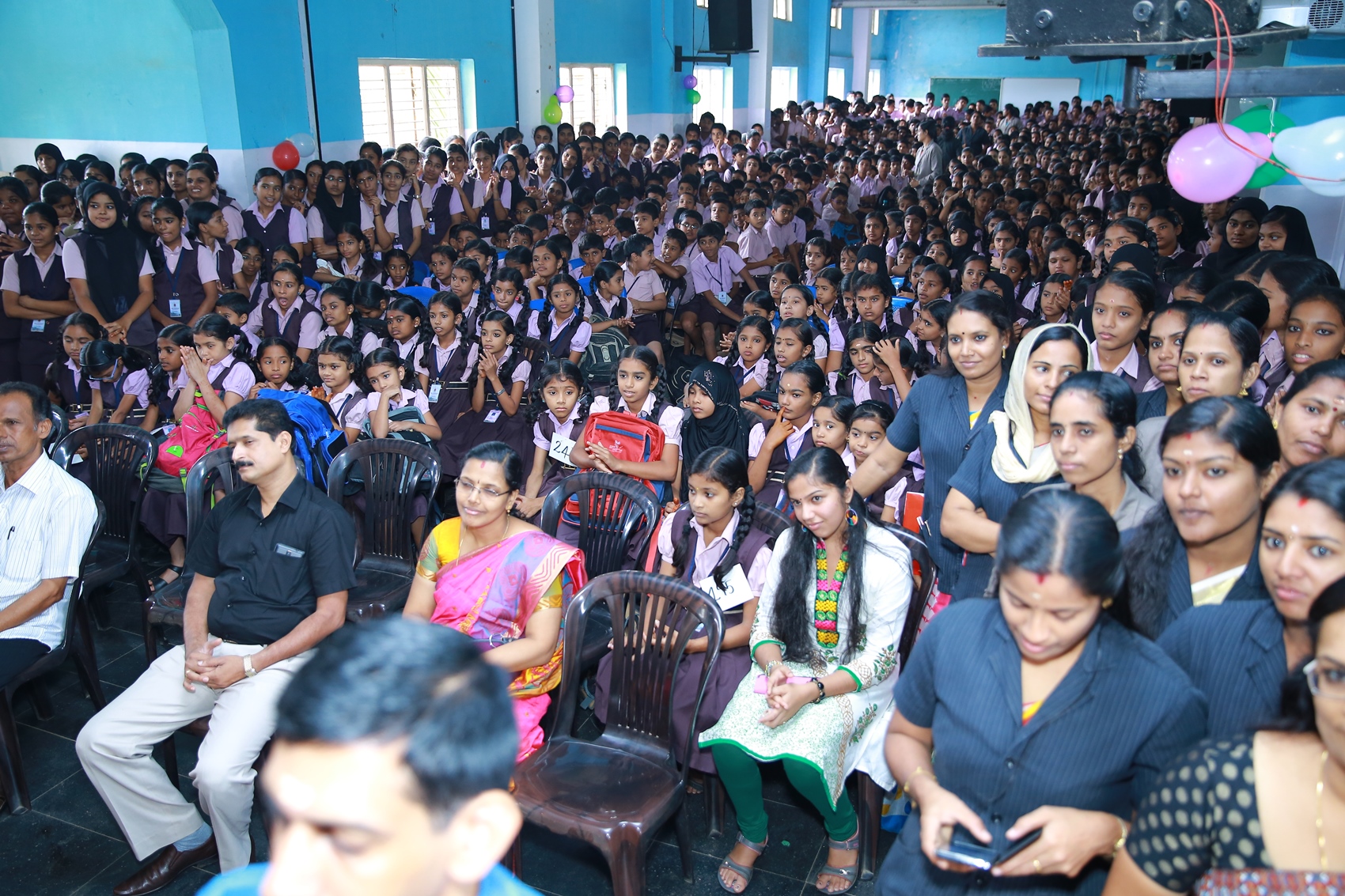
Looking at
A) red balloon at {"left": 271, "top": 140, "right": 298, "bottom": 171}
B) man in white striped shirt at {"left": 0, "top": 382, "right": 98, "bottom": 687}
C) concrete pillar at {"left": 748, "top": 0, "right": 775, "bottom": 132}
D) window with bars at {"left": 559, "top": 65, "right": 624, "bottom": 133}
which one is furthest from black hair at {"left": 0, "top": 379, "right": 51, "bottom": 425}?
concrete pillar at {"left": 748, "top": 0, "right": 775, "bottom": 132}

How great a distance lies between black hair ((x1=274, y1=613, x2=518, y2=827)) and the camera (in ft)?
2.79

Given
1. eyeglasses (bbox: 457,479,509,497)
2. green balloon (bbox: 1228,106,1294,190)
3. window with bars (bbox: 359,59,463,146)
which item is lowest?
eyeglasses (bbox: 457,479,509,497)

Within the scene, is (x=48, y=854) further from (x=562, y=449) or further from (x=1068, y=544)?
(x=1068, y=544)

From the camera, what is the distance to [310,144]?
8.12 meters

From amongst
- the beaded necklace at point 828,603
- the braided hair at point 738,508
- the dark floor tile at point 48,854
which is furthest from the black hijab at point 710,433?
the dark floor tile at point 48,854

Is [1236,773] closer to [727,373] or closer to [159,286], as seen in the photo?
[727,373]

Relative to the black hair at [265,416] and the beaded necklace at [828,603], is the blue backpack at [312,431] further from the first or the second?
the beaded necklace at [828,603]

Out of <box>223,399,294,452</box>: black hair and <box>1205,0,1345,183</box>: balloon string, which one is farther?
<box>1205,0,1345,183</box>: balloon string

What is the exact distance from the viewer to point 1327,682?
1.08 meters

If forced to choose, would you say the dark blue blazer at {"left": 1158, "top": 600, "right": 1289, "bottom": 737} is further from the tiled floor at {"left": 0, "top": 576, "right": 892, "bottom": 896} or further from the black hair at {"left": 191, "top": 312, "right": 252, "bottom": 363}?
the black hair at {"left": 191, "top": 312, "right": 252, "bottom": 363}

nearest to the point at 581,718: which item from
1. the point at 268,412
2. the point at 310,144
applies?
the point at 268,412

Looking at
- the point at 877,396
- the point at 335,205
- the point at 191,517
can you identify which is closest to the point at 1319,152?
the point at 877,396

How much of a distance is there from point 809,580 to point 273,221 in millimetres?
5566

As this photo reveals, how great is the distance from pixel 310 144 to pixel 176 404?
16.1 ft
